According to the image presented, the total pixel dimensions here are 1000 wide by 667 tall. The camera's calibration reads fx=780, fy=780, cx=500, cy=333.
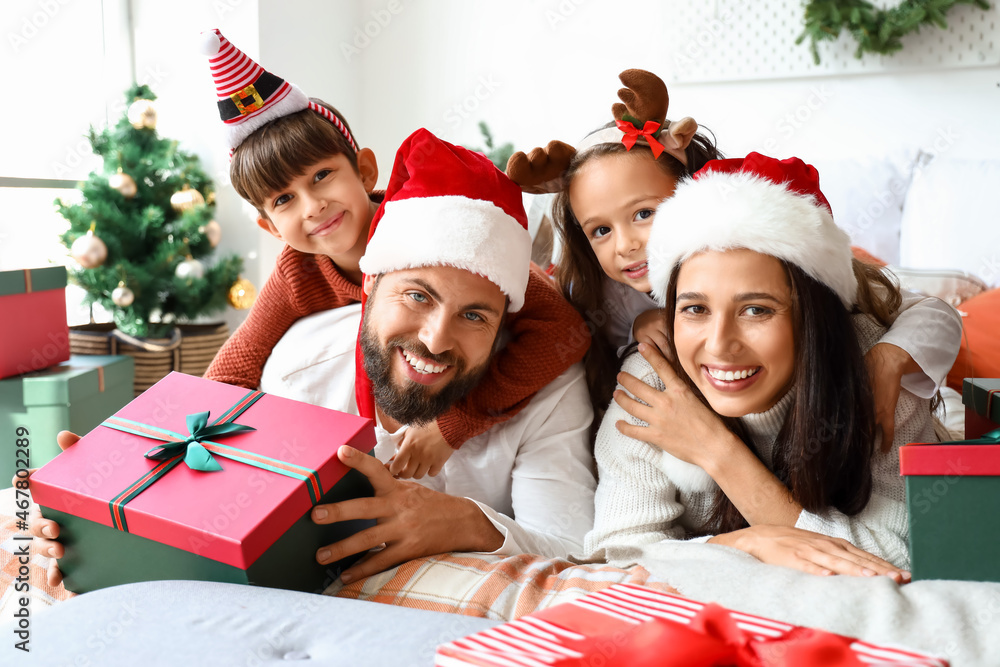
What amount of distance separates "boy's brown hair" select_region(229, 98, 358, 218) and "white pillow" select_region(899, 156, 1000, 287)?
1.89 meters

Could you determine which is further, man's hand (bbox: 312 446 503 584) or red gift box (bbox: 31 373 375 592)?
man's hand (bbox: 312 446 503 584)

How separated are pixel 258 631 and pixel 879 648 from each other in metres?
0.59

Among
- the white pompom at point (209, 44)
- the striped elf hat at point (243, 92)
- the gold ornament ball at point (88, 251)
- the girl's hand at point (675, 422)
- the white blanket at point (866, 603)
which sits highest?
the white pompom at point (209, 44)

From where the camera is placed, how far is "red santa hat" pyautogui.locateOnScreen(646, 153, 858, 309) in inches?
47.1

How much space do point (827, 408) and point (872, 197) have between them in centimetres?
181

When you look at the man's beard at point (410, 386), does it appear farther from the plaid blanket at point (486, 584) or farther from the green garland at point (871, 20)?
the green garland at point (871, 20)

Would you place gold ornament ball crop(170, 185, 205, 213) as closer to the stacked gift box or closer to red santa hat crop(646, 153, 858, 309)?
red santa hat crop(646, 153, 858, 309)

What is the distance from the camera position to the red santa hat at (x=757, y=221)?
120 centimetres

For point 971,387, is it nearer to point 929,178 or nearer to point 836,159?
point 929,178

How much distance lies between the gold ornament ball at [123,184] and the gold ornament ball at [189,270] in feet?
1.14

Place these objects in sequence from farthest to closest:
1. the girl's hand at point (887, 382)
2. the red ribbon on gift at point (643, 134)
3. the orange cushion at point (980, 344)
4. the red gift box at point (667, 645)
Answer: the orange cushion at point (980, 344), the red ribbon on gift at point (643, 134), the girl's hand at point (887, 382), the red gift box at point (667, 645)

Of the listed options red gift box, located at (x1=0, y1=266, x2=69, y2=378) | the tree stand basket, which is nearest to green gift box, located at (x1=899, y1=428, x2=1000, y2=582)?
red gift box, located at (x1=0, y1=266, x2=69, y2=378)

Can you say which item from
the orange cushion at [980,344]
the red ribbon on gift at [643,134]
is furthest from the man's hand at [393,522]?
the orange cushion at [980,344]

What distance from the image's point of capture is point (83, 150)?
3.60 meters
